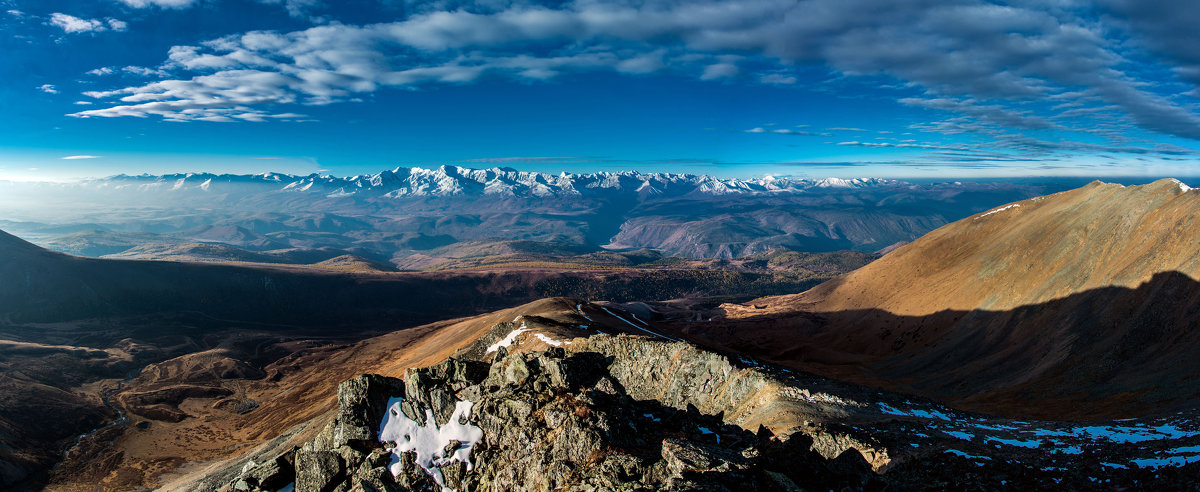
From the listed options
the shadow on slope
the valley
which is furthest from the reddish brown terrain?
the shadow on slope

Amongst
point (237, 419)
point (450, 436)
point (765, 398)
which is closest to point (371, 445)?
point (450, 436)

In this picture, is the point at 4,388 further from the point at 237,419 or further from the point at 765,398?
the point at 765,398

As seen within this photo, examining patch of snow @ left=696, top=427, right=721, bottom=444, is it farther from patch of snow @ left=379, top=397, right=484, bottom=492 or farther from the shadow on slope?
the shadow on slope

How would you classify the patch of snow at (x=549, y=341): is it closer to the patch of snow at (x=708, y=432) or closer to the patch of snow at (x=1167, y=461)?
the patch of snow at (x=708, y=432)

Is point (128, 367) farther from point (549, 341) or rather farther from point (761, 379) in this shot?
point (761, 379)

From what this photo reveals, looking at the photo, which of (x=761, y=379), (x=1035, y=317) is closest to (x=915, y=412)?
(x=761, y=379)

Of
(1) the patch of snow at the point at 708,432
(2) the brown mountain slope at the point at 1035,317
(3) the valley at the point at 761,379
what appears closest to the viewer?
(3) the valley at the point at 761,379

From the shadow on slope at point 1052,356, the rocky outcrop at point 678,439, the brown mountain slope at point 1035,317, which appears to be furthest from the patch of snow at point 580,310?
the rocky outcrop at point 678,439

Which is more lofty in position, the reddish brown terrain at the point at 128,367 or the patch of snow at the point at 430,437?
→ the patch of snow at the point at 430,437
